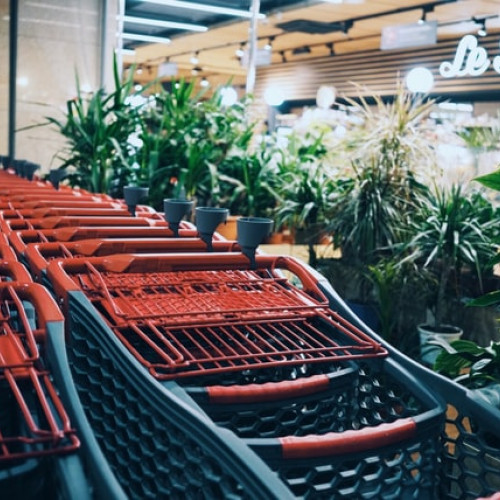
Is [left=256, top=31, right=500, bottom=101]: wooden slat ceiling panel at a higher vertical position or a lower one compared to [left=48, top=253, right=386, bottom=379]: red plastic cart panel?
higher

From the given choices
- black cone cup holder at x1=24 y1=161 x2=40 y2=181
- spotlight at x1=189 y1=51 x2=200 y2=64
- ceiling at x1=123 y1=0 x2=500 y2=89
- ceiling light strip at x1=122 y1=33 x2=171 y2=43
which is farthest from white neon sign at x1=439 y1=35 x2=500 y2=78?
black cone cup holder at x1=24 y1=161 x2=40 y2=181

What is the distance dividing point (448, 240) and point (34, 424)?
9.46ft

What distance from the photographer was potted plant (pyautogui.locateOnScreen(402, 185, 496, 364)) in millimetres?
3424

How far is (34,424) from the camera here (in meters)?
0.90

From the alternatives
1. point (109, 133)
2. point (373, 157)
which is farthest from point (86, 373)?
point (109, 133)

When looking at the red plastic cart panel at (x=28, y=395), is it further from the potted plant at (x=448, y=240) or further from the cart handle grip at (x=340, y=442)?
the potted plant at (x=448, y=240)

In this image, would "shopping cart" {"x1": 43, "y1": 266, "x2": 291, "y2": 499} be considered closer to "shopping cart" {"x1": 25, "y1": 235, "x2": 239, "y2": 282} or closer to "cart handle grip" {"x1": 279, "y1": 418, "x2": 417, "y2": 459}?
"cart handle grip" {"x1": 279, "y1": 418, "x2": 417, "y2": 459}

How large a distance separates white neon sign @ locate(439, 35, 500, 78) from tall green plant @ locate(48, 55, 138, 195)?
6.78m

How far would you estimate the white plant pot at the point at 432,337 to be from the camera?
11.1ft

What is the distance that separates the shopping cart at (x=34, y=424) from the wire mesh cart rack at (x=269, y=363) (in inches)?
4.1

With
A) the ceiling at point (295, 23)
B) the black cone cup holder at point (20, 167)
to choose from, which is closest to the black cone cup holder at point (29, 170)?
the black cone cup holder at point (20, 167)

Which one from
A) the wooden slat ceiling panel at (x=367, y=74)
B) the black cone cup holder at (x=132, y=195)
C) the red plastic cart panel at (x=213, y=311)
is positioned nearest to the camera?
the red plastic cart panel at (x=213, y=311)

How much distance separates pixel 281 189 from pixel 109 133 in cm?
122

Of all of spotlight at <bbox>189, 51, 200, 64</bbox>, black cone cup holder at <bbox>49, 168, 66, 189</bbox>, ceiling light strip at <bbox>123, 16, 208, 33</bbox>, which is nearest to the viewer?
black cone cup holder at <bbox>49, 168, 66, 189</bbox>
